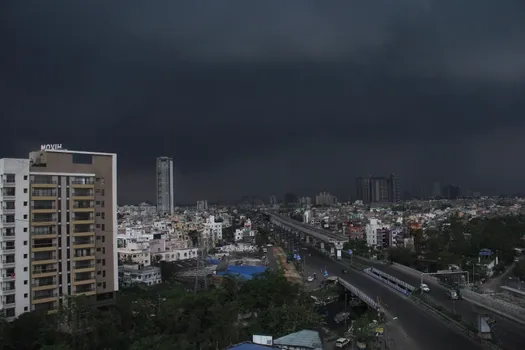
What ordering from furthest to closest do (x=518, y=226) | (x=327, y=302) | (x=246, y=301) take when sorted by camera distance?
(x=518, y=226) → (x=327, y=302) → (x=246, y=301)

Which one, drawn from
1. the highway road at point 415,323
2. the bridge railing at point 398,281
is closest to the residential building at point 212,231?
the bridge railing at point 398,281

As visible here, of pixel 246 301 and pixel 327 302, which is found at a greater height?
pixel 246 301

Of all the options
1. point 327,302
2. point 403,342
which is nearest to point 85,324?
point 403,342

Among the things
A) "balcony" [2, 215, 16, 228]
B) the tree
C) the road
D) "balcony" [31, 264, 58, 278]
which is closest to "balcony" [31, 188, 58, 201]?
"balcony" [2, 215, 16, 228]

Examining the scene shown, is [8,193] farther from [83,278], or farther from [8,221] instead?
[83,278]

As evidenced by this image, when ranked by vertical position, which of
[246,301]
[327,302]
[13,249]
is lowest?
[327,302]

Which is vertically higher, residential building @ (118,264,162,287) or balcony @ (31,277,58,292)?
balcony @ (31,277,58,292)

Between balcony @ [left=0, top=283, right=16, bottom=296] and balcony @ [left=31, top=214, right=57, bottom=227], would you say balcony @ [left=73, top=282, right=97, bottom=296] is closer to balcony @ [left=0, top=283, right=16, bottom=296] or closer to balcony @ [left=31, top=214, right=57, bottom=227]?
balcony @ [left=0, top=283, right=16, bottom=296]

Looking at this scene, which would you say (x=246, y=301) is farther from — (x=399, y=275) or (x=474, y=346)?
(x=399, y=275)

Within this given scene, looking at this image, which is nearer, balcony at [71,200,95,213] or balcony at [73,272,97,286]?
balcony at [73,272,97,286]
